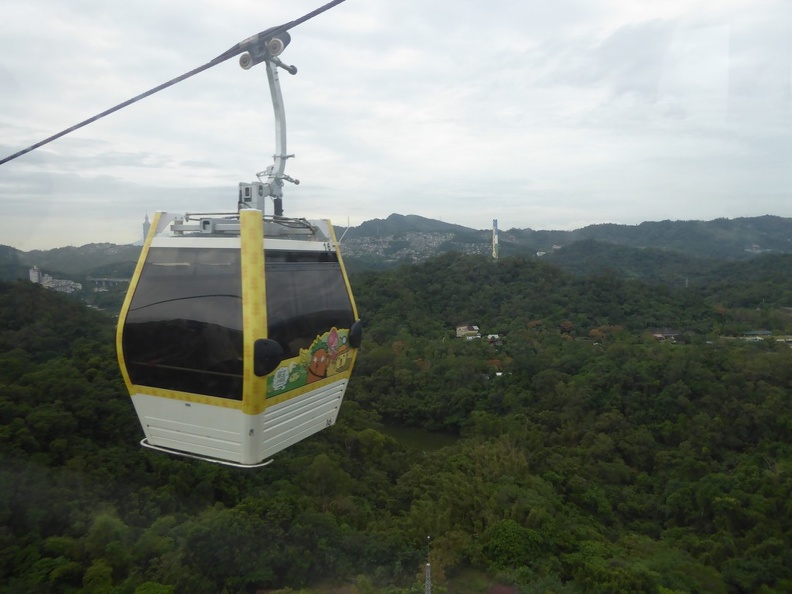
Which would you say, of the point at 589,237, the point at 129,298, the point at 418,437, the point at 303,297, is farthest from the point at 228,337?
the point at 589,237

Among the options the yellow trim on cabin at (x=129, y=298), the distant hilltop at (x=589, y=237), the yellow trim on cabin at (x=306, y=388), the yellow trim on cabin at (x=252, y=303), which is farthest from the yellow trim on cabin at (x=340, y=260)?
the distant hilltop at (x=589, y=237)

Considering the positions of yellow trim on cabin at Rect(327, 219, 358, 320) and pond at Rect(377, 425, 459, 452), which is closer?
yellow trim on cabin at Rect(327, 219, 358, 320)

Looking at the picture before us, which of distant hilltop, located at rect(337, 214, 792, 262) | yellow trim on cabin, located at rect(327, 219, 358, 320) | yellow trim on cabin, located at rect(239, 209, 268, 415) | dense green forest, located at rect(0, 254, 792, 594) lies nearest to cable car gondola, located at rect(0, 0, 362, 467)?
yellow trim on cabin, located at rect(239, 209, 268, 415)

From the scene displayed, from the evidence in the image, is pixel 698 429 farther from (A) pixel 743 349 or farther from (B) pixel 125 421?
(B) pixel 125 421

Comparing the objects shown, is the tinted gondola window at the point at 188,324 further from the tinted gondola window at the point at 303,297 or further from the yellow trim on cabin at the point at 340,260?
the yellow trim on cabin at the point at 340,260

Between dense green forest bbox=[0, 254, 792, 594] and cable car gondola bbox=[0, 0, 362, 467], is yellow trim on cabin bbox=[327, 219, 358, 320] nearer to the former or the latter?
cable car gondola bbox=[0, 0, 362, 467]

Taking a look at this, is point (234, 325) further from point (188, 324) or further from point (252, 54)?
point (252, 54)
